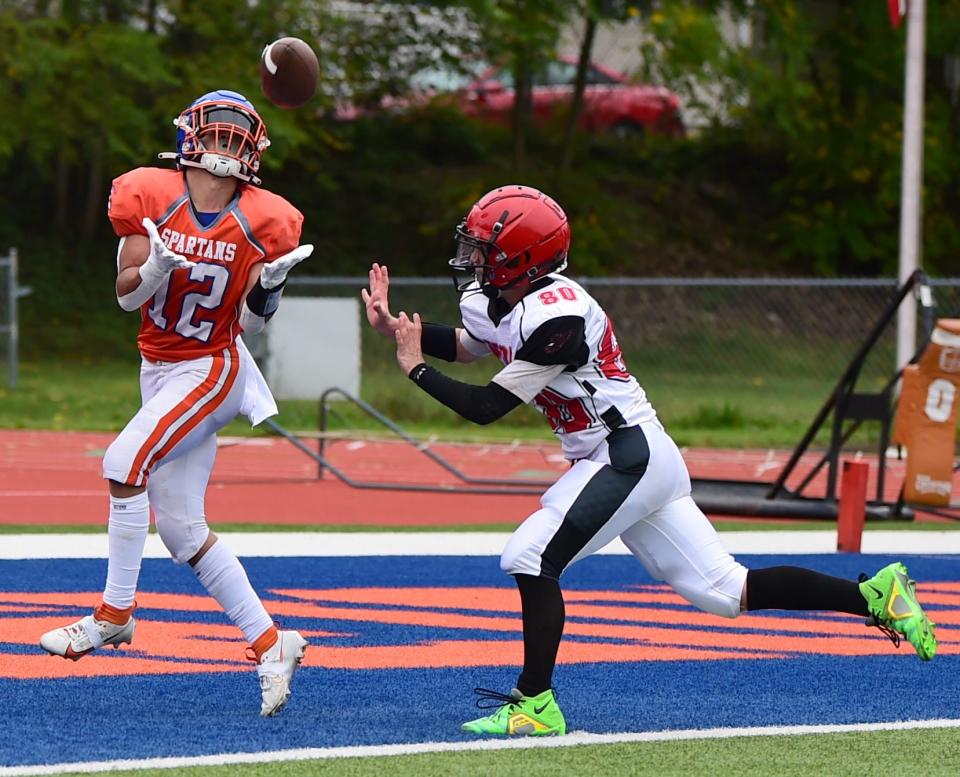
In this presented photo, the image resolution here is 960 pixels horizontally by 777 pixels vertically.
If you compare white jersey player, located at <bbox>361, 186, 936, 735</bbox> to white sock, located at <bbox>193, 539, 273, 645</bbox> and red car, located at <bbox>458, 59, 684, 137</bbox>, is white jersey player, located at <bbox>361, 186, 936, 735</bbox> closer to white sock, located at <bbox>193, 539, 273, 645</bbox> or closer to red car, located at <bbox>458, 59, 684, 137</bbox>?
white sock, located at <bbox>193, 539, 273, 645</bbox>

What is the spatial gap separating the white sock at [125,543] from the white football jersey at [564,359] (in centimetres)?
123

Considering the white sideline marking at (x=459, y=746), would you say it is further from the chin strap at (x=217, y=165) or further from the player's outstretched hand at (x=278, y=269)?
the chin strap at (x=217, y=165)

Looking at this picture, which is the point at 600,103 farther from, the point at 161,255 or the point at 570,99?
the point at 161,255

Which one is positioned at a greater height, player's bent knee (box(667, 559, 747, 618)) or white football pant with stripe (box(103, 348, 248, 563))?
white football pant with stripe (box(103, 348, 248, 563))

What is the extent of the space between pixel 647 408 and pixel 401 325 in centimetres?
85

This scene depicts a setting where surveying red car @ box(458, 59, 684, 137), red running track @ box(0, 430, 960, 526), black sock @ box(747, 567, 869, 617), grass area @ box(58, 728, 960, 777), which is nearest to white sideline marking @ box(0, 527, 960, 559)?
red running track @ box(0, 430, 960, 526)

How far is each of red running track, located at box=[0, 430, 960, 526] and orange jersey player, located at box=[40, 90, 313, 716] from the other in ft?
17.3

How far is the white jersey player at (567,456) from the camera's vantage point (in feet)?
16.4

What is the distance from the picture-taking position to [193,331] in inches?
214

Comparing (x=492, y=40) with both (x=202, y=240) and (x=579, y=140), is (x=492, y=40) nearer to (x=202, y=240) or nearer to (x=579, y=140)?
(x=579, y=140)

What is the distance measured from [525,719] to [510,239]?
1.46 meters

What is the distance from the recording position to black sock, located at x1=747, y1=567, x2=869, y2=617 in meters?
5.24

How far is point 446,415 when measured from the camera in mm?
16750

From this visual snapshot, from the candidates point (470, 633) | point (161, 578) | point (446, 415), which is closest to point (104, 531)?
point (161, 578)
